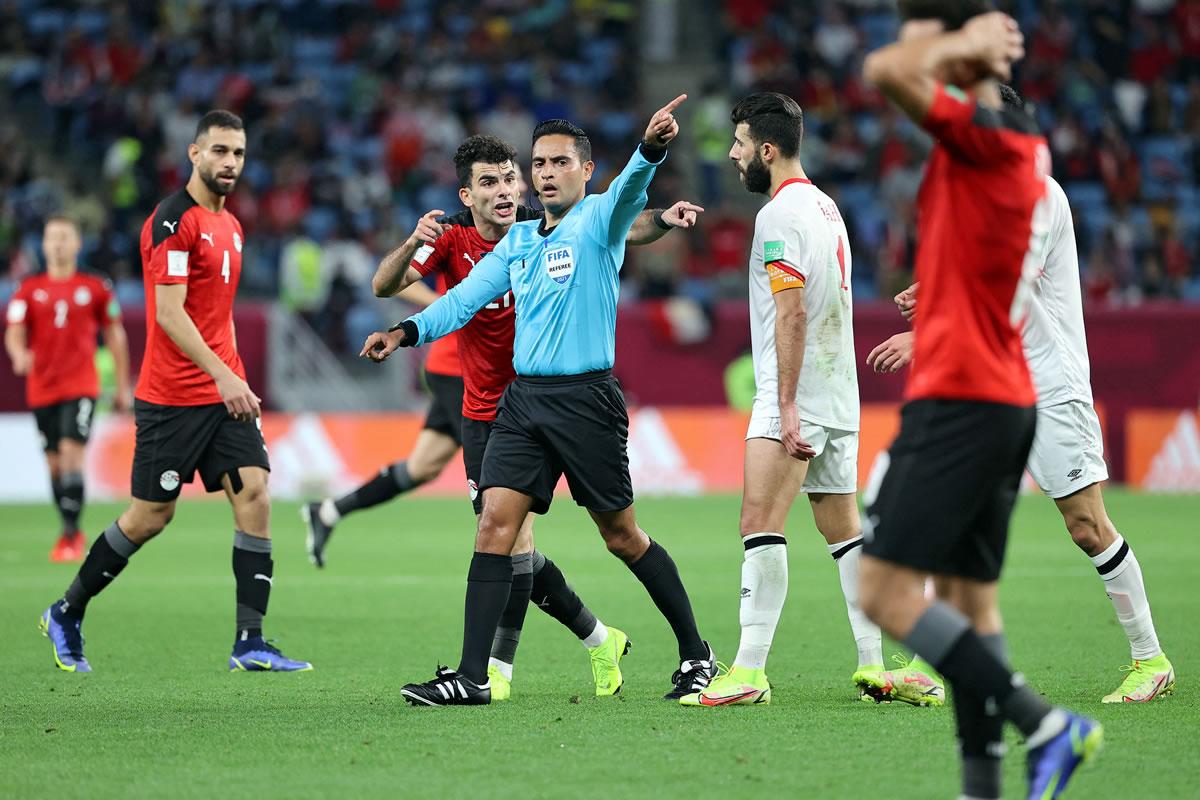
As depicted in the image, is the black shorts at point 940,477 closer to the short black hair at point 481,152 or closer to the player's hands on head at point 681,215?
the player's hands on head at point 681,215

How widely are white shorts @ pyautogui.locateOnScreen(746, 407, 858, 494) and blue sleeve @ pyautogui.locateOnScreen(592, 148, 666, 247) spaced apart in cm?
91

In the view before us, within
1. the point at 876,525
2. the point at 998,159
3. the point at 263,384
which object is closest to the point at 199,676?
the point at 876,525

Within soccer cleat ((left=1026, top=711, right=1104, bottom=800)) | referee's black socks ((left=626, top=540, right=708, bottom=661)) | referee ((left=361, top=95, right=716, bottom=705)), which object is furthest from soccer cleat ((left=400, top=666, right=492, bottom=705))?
soccer cleat ((left=1026, top=711, right=1104, bottom=800))

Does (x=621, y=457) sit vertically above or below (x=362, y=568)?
above

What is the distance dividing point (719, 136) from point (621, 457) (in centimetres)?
1883

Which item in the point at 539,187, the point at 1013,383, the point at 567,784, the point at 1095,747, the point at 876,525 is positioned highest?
the point at 539,187

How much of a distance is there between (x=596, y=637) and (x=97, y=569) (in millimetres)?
2520

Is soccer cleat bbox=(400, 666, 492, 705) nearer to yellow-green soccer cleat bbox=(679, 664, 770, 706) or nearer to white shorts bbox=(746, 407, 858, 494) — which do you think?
yellow-green soccer cleat bbox=(679, 664, 770, 706)

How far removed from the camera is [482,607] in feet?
21.6

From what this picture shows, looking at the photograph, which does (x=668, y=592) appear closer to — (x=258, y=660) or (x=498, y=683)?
(x=498, y=683)

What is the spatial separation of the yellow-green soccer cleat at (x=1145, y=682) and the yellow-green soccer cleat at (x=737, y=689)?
4.51 ft

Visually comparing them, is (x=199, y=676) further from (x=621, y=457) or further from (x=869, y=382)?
(x=869, y=382)

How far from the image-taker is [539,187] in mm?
6801

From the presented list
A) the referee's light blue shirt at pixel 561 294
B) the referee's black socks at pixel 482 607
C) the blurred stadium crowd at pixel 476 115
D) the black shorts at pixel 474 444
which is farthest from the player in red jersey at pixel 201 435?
the blurred stadium crowd at pixel 476 115
